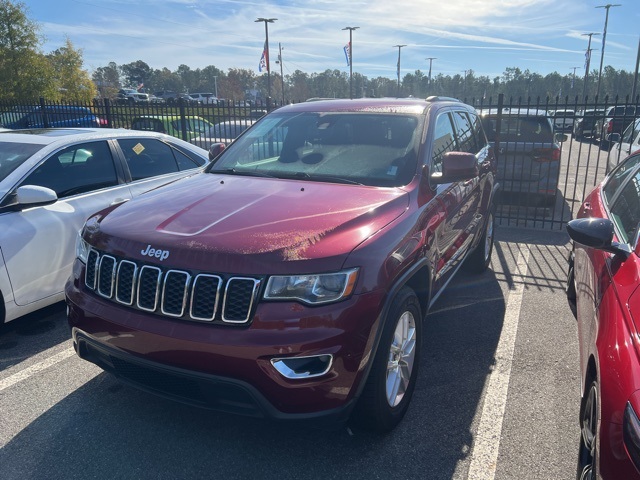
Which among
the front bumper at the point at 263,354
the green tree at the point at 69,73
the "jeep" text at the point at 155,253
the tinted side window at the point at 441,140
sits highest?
the green tree at the point at 69,73

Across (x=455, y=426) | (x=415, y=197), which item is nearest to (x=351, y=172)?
(x=415, y=197)

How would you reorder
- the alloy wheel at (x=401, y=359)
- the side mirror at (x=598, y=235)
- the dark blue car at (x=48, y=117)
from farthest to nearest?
the dark blue car at (x=48, y=117) < the alloy wheel at (x=401, y=359) < the side mirror at (x=598, y=235)

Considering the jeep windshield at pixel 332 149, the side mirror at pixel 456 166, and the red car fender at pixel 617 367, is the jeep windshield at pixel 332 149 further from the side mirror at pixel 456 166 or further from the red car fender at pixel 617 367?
the red car fender at pixel 617 367

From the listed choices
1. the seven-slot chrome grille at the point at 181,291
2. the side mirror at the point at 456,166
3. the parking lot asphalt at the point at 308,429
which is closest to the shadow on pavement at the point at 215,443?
the parking lot asphalt at the point at 308,429

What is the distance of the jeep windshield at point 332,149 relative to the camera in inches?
138

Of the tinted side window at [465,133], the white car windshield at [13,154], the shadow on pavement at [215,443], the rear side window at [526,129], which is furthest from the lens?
the rear side window at [526,129]

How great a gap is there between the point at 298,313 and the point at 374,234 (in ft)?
2.05

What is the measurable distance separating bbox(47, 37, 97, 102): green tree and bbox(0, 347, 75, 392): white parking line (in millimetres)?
24520

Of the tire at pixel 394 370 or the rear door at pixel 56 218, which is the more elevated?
the rear door at pixel 56 218

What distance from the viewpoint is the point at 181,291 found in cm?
244

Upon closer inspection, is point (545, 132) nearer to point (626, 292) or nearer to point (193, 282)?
point (626, 292)

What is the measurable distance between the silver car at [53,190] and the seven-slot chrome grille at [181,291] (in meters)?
1.69

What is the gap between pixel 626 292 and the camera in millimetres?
2211

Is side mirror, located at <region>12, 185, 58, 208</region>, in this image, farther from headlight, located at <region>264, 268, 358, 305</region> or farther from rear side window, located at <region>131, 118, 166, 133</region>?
rear side window, located at <region>131, 118, 166, 133</region>
